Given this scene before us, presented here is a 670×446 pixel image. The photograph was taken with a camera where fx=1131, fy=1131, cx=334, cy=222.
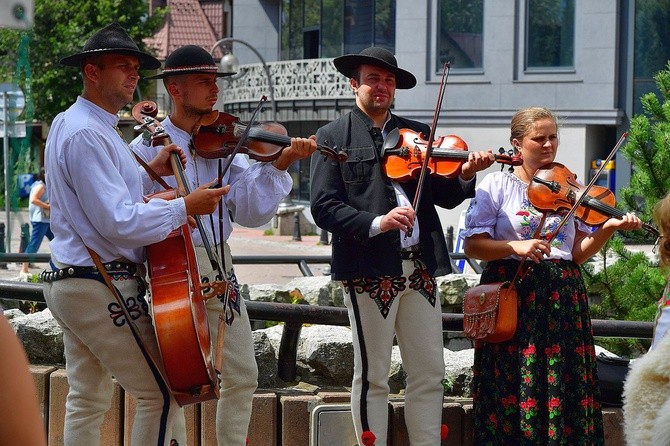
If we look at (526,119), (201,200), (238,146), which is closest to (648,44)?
(526,119)

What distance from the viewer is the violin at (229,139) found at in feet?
14.4

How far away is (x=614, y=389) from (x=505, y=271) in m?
0.73

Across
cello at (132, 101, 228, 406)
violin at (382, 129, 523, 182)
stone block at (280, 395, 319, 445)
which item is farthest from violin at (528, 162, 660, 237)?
cello at (132, 101, 228, 406)

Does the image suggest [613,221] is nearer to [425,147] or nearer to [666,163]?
[425,147]

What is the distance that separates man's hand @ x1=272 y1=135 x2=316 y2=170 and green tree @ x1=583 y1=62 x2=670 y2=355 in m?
2.30

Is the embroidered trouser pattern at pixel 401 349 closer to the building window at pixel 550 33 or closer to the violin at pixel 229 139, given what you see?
the violin at pixel 229 139

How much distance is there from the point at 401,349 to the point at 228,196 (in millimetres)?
942

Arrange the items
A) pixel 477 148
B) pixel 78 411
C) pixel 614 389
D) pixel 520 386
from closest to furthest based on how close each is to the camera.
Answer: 1. pixel 78 411
2. pixel 520 386
3. pixel 614 389
4. pixel 477 148

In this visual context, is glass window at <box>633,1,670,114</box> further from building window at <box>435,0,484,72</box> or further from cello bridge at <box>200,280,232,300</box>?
cello bridge at <box>200,280,232,300</box>

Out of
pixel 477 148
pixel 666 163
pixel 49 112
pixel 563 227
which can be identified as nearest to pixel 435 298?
pixel 563 227

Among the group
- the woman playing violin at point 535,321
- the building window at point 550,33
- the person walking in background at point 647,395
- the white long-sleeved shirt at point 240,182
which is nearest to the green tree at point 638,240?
the woman playing violin at point 535,321

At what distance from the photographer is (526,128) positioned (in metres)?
4.77

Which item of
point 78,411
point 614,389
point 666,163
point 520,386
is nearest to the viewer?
point 78,411

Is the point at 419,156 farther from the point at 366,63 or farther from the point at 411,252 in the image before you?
the point at 366,63
